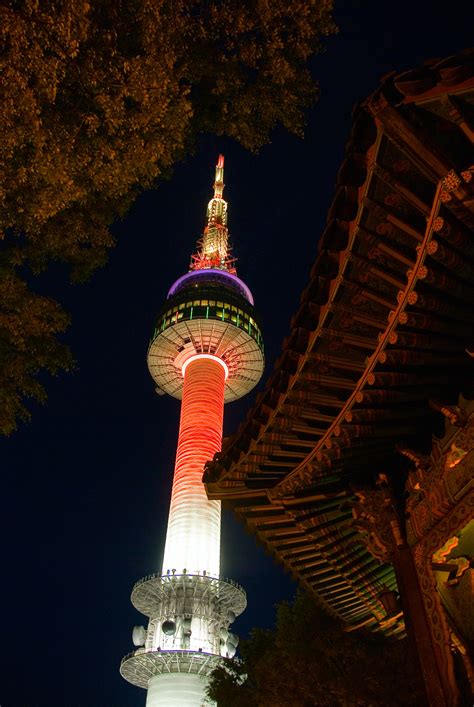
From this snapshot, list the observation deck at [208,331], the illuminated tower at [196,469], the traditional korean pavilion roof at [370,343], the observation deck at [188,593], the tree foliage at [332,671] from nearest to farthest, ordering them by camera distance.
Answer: the traditional korean pavilion roof at [370,343]
the tree foliage at [332,671]
the illuminated tower at [196,469]
the observation deck at [188,593]
the observation deck at [208,331]

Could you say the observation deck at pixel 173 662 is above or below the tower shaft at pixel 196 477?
below

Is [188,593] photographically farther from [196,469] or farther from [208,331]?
[208,331]

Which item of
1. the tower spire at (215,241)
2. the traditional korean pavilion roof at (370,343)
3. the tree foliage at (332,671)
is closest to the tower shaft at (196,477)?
the tower spire at (215,241)

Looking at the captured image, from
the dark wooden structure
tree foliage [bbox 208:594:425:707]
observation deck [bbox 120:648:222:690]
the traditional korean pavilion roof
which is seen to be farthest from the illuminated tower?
the dark wooden structure

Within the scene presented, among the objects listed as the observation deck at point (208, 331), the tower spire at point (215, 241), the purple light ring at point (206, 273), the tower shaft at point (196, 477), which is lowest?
the tower shaft at point (196, 477)

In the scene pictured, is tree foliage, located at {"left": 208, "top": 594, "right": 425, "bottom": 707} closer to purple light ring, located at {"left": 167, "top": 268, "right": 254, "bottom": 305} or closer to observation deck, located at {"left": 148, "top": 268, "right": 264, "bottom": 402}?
observation deck, located at {"left": 148, "top": 268, "right": 264, "bottom": 402}

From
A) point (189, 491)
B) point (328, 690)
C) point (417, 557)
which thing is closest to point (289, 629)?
point (328, 690)

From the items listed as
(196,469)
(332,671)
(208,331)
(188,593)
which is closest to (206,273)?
(208,331)

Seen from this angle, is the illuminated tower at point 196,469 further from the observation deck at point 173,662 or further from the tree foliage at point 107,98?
the tree foliage at point 107,98

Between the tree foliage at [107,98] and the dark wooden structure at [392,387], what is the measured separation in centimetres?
348

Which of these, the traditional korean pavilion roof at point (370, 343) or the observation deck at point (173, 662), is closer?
the traditional korean pavilion roof at point (370, 343)

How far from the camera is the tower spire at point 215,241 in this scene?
57.9m

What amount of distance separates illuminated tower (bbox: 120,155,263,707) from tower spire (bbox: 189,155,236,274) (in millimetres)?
119

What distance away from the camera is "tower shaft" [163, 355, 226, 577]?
40438 millimetres
